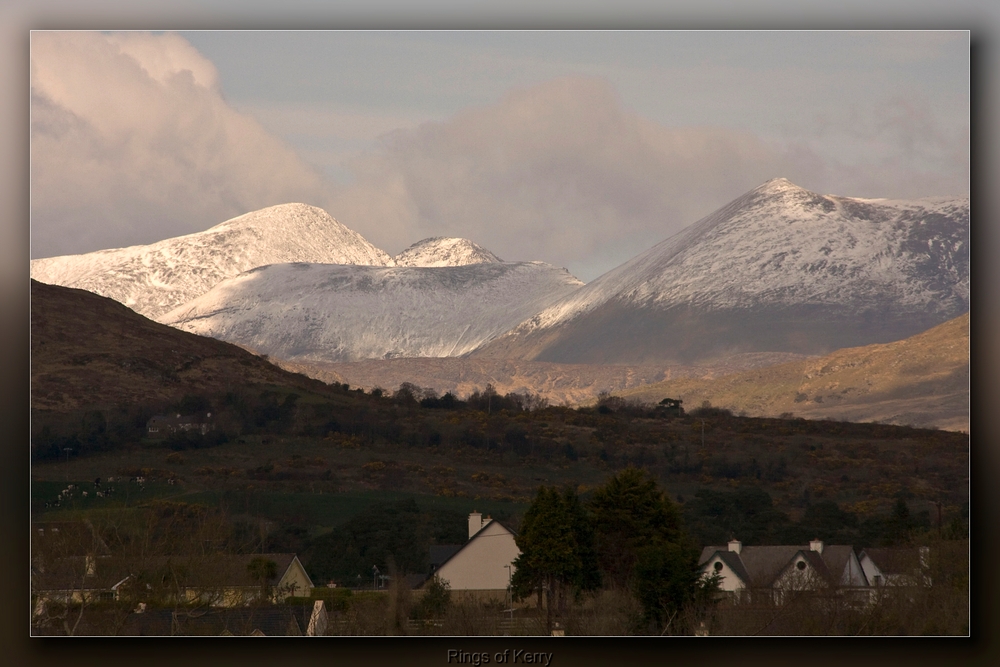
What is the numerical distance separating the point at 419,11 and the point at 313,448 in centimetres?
5909

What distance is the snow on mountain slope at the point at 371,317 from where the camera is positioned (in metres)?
178

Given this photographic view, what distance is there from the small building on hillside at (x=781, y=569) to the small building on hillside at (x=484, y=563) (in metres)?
4.59

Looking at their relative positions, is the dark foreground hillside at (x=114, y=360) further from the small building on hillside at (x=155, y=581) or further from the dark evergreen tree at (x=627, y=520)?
the small building on hillside at (x=155, y=581)

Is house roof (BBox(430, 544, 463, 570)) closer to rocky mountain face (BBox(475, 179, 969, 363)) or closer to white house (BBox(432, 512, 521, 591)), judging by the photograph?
white house (BBox(432, 512, 521, 591))

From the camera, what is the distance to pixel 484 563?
2973 centimetres

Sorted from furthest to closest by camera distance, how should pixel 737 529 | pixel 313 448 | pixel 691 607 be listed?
1. pixel 313 448
2. pixel 737 529
3. pixel 691 607

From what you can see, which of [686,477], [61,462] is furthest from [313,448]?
[686,477]

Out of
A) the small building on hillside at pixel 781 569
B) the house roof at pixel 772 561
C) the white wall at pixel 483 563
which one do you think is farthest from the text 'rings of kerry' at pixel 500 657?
the white wall at pixel 483 563

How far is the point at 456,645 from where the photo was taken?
12.5 meters

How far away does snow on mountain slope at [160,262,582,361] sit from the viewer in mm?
177500

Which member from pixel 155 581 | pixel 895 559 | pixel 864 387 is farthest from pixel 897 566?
pixel 864 387

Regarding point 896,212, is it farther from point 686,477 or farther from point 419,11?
point 419,11

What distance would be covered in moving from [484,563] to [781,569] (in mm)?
7138

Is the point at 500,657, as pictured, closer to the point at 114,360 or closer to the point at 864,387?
the point at 114,360
